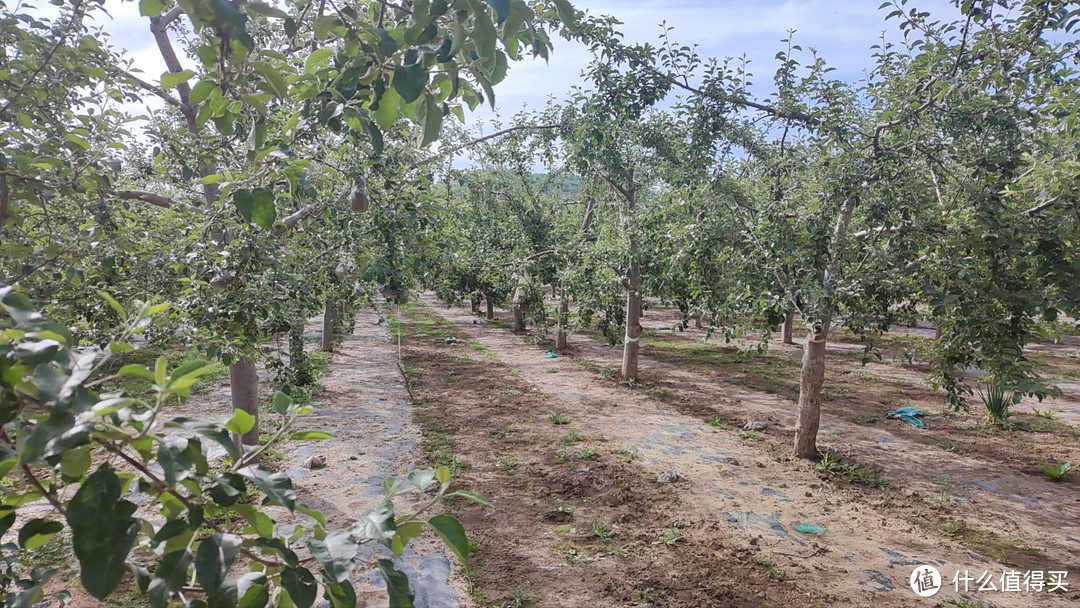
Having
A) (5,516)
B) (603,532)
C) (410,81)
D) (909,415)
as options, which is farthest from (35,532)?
(909,415)

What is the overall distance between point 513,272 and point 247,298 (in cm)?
542

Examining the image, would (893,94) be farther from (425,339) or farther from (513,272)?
(425,339)

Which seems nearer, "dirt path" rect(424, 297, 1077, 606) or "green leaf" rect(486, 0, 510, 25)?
"green leaf" rect(486, 0, 510, 25)

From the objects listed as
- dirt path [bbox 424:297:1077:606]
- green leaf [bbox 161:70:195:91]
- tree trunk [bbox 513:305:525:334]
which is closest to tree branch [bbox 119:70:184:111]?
green leaf [bbox 161:70:195:91]

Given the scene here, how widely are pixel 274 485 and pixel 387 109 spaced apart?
795mm

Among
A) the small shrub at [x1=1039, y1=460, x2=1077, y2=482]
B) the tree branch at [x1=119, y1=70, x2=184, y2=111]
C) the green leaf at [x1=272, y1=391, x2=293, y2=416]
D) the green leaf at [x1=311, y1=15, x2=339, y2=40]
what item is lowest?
the small shrub at [x1=1039, y1=460, x2=1077, y2=482]

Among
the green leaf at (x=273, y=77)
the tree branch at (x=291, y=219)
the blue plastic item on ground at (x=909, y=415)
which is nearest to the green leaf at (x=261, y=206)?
the green leaf at (x=273, y=77)

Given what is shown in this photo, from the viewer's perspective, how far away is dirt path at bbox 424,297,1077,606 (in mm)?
3943

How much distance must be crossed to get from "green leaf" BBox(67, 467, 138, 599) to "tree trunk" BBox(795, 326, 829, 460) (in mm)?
5749

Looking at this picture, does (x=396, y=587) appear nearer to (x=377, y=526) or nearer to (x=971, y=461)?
(x=377, y=526)

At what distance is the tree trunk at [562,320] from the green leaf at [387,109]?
865 centimetres

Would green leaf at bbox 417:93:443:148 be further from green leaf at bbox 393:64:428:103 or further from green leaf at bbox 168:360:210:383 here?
green leaf at bbox 168:360:210:383

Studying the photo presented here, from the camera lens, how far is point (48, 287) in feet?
10.7

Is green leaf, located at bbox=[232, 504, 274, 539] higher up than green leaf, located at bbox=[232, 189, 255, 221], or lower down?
lower down
